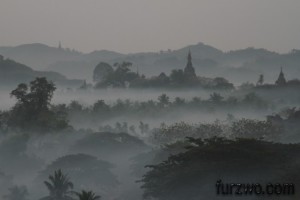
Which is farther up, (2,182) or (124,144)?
(124,144)

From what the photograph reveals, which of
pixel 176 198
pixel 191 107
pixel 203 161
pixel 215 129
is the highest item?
pixel 191 107

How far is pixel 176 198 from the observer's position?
2258 inches

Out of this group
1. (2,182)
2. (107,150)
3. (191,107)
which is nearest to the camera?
(2,182)

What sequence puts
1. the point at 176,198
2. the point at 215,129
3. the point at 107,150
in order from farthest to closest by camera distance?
1. the point at 107,150
2. the point at 215,129
3. the point at 176,198

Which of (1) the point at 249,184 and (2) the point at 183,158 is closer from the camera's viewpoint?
(1) the point at 249,184

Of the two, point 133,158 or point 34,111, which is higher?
point 34,111

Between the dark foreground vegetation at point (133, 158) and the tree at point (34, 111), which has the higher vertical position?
the tree at point (34, 111)

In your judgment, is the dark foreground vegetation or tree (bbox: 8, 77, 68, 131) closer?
the dark foreground vegetation

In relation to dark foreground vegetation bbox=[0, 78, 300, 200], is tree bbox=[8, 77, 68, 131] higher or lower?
higher

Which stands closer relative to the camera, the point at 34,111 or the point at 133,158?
the point at 133,158

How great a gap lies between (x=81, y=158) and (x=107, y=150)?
77.1ft

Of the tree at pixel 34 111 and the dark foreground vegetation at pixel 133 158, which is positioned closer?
the dark foreground vegetation at pixel 133 158

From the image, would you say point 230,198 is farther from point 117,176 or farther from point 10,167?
point 10,167

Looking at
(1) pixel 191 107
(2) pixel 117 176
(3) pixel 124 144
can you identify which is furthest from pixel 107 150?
(1) pixel 191 107
